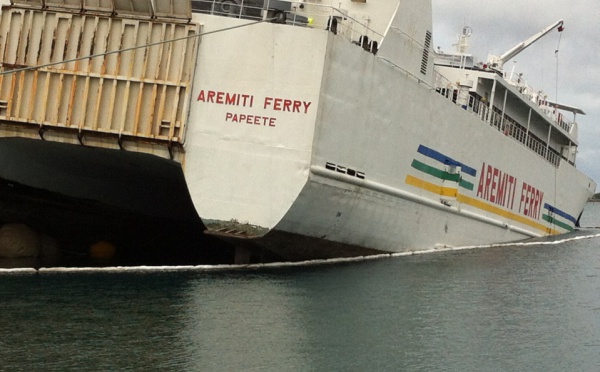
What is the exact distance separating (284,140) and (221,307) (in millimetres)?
3349

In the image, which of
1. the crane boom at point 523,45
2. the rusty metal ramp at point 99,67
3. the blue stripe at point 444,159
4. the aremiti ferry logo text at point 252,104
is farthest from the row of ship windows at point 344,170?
the crane boom at point 523,45

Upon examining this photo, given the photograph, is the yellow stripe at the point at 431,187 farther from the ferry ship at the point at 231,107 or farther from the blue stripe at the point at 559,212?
the blue stripe at the point at 559,212

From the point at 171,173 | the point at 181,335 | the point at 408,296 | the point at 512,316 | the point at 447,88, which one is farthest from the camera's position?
the point at 447,88

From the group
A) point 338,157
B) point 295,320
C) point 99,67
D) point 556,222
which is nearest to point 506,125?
point 556,222

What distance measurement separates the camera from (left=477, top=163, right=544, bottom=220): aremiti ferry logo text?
21703mm

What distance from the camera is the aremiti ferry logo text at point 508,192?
71.2 feet

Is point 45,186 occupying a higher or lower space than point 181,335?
higher

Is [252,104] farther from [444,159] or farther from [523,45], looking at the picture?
[523,45]

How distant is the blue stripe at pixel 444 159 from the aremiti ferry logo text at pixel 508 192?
0.92 m

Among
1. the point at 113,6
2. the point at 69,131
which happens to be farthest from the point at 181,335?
the point at 113,6

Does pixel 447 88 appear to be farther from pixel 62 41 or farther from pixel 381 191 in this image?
pixel 62 41

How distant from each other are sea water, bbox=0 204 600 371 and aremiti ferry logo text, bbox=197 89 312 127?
8.28ft

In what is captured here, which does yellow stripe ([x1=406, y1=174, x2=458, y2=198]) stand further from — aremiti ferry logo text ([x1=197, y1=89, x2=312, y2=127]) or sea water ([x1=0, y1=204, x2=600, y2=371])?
aremiti ferry logo text ([x1=197, y1=89, x2=312, y2=127])

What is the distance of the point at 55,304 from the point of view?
36.5 feet
